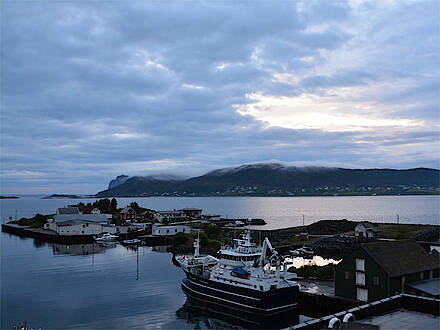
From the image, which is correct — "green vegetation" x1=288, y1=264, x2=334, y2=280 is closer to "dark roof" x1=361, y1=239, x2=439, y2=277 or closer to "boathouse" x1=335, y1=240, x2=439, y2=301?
"boathouse" x1=335, y1=240, x2=439, y2=301

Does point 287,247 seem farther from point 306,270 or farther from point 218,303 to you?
point 218,303

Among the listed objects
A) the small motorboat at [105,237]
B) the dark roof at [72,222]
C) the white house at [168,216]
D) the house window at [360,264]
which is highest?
the house window at [360,264]

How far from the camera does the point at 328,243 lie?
76.2 m

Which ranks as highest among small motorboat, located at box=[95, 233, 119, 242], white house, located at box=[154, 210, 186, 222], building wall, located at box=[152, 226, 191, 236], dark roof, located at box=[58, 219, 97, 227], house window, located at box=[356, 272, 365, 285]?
house window, located at box=[356, 272, 365, 285]

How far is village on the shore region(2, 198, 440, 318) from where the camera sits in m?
29.6

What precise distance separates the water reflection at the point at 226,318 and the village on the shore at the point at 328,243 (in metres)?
4.40

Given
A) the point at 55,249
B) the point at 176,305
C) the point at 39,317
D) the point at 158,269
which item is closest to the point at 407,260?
the point at 176,305

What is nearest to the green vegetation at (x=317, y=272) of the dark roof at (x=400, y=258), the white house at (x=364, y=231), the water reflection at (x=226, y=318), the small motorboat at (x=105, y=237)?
the water reflection at (x=226, y=318)

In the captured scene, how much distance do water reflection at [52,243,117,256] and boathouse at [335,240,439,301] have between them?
5146cm

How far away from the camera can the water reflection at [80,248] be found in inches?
2803

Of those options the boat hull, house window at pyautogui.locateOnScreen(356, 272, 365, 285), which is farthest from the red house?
house window at pyautogui.locateOnScreen(356, 272, 365, 285)

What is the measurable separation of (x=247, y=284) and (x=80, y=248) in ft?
175

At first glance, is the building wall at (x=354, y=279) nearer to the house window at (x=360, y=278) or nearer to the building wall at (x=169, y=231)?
the house window at (x=360, y=278)

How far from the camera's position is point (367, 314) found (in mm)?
18859
